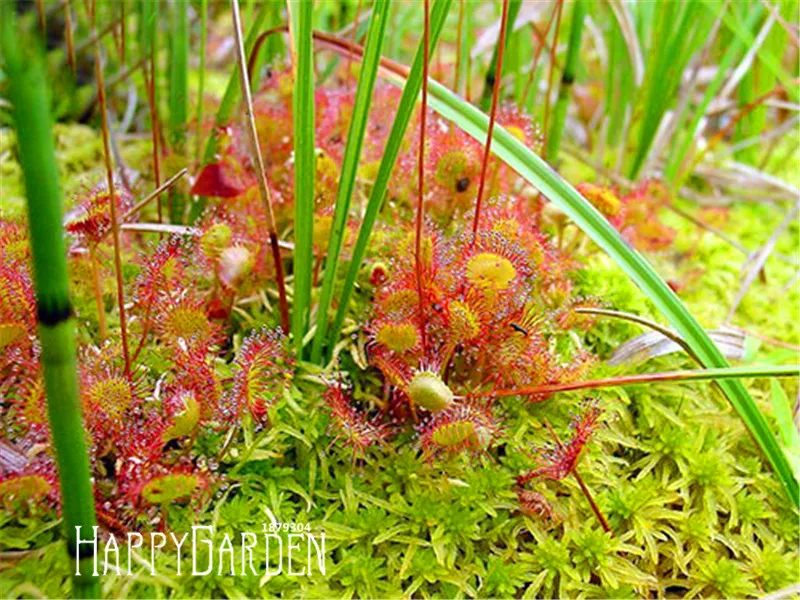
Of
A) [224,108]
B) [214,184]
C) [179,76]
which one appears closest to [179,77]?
[179,76]

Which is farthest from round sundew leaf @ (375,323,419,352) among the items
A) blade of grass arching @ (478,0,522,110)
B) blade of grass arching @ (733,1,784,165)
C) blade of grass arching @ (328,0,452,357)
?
blade of grass arching @ (733,1,784,165)

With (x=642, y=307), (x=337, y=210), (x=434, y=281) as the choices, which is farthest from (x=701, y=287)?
(x=337, y=210)

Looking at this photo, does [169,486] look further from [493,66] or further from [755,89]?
[755,89]

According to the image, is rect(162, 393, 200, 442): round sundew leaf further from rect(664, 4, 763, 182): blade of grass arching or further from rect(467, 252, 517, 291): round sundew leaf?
rect(664, 4, 763, 182): blade of grass arching

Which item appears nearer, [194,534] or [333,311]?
[194,534]

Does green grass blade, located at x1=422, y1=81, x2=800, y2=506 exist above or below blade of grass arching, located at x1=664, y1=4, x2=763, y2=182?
below

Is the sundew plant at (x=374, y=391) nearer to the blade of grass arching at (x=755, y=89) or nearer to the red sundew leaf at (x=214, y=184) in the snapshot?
the red sundew leaf at (x=214, y=184)

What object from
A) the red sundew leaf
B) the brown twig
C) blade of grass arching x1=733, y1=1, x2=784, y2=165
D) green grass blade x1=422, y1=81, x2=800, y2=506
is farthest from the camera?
blade of grass arching x1=733, y1=1, x2=784, y2=165

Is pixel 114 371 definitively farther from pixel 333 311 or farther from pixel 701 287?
pixel 701 287
